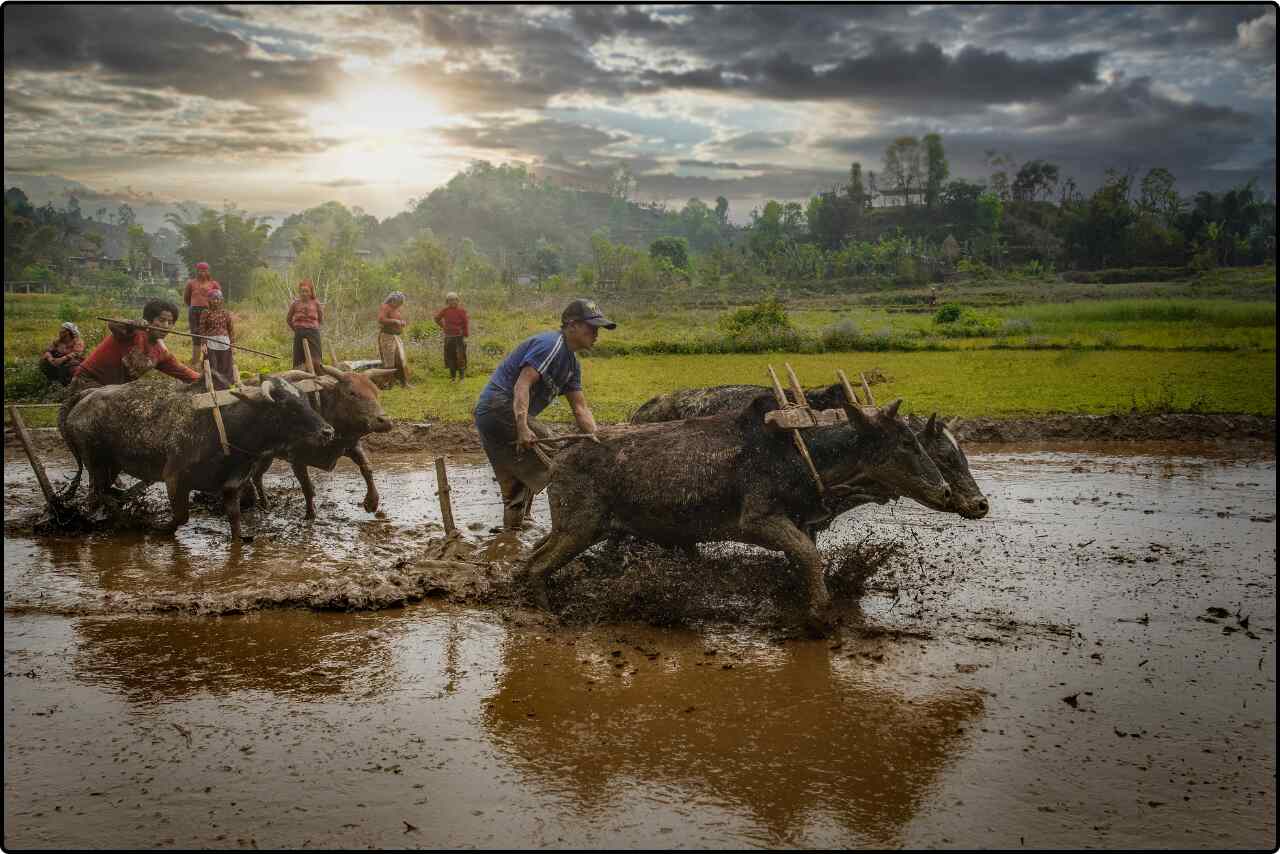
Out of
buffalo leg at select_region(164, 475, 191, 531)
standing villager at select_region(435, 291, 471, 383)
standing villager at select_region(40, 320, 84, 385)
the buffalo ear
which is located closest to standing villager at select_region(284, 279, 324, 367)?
standing villager at select_region(40, 320, 84, 385)

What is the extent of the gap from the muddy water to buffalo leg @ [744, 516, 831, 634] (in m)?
0.21

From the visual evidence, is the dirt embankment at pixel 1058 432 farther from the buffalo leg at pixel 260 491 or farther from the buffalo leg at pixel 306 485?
the buffalo leg at pixel 306 485

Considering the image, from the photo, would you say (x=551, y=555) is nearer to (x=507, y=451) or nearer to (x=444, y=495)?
(x=507, y=451)

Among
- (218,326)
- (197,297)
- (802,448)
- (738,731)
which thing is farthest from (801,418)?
(197,297)

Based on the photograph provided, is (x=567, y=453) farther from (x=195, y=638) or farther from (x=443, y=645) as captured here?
(x=195, y=638)

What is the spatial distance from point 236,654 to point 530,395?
2678mm

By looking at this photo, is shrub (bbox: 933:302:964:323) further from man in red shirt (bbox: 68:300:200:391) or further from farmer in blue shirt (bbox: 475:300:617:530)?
man in red shirt (bbox: 68:300:200:391)

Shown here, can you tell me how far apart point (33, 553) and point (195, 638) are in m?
3.34

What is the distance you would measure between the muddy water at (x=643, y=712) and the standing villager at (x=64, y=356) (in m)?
3.55

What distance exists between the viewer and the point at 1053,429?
13.9 m

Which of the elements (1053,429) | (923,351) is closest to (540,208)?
(923,351)

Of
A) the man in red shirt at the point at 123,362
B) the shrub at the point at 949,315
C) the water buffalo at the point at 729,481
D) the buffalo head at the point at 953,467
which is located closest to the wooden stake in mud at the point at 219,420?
the man in red shirt at the point at 123,362

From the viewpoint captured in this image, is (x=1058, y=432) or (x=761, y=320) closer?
(x=1058, y=432)

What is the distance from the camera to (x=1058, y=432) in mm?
13836
